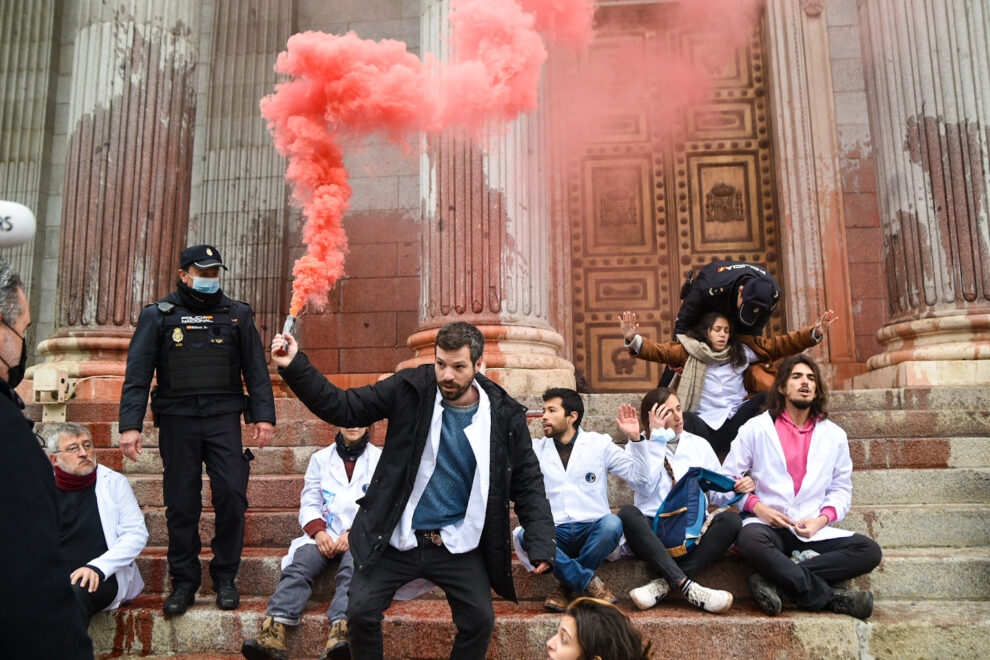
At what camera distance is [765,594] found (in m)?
4.34

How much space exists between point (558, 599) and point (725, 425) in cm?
207

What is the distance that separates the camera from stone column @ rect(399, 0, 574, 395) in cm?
736

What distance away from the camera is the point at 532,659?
4215mm

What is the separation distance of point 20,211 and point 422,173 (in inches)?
236

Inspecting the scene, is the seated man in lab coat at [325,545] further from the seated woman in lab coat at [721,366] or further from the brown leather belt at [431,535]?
the seated woman in lab coat at [721,366]

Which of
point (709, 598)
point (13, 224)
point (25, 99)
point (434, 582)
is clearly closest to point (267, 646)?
point (434, 582)

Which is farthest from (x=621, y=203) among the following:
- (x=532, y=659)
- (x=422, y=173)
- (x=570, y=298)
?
(x=532, y=659)

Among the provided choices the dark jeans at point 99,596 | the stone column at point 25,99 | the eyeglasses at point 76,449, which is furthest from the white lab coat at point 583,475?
the stone column at point 25,99

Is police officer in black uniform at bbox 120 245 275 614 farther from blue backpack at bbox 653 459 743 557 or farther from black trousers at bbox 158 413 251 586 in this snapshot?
blue backpack at bbox 653 459 743 557

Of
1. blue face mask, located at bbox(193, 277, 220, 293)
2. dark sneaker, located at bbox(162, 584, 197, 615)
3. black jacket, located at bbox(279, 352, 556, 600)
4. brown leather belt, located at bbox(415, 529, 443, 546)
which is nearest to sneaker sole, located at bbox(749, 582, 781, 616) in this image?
black jacket, located at bbox(279, 352, 556, 600)

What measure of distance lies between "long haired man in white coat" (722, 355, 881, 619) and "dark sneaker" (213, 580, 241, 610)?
292 centimetres

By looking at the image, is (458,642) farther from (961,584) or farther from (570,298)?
(570,298)

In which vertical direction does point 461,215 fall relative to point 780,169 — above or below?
below

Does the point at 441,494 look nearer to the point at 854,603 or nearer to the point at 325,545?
the point at 325,545
